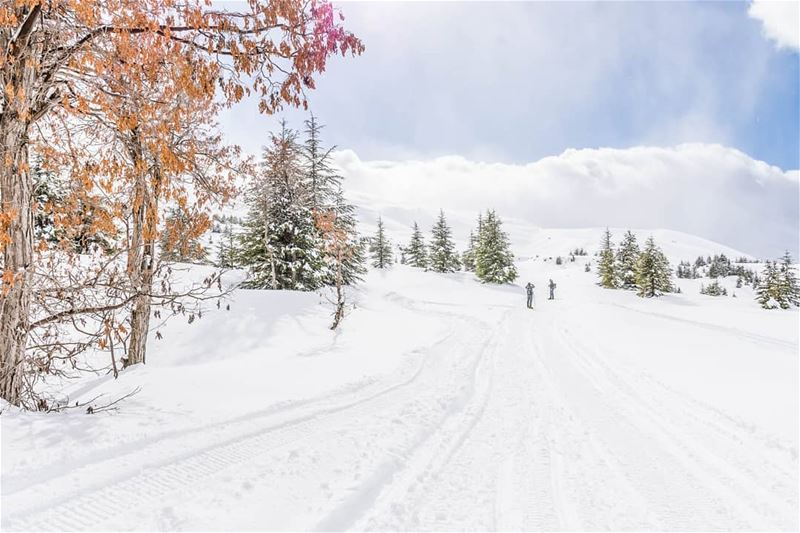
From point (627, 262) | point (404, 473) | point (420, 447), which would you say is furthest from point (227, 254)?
point (627, 262)

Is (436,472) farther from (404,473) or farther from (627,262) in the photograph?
(627,262)

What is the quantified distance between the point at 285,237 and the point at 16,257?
62.6ft

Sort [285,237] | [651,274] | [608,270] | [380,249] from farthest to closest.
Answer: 1. [380,249]
2. [608,270]
3. [651,274]
4. [285,237]

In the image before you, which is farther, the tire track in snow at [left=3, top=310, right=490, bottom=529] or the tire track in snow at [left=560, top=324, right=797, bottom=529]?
the tire track in snow at [left=560, top=324, right=797, bottom=529]

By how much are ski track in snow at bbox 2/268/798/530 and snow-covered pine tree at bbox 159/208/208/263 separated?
108 inches

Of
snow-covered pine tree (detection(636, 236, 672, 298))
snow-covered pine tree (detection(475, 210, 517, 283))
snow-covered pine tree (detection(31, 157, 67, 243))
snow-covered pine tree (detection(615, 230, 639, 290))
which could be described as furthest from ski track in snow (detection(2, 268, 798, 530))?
snow-covered pine tree (detection(615, 230, 639, 290))

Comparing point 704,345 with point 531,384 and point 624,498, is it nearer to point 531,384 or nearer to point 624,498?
point 531,384

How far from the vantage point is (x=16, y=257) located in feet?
13.9

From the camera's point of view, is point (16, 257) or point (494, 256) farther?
point (494, 256)

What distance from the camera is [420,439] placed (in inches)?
180

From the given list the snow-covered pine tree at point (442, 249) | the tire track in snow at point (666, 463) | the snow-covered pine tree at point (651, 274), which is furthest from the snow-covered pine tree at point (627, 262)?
the tire track in snow at point (666, 463)

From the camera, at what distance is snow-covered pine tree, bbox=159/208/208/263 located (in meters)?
6.11

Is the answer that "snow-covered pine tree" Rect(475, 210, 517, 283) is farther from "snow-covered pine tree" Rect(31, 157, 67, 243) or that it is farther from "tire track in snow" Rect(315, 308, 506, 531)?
"snow-covered pine tree" Rect(31, 157, 67, 243)

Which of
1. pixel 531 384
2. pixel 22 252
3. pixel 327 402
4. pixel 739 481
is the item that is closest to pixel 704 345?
pixel 531 384
